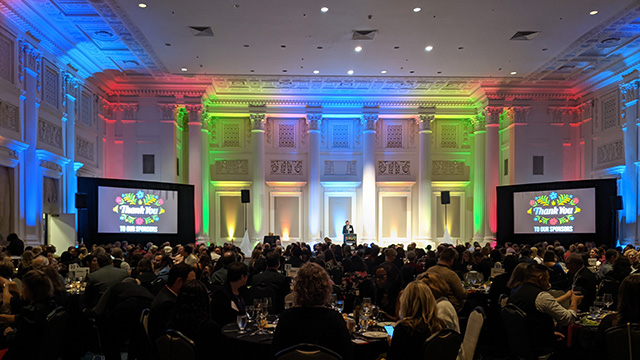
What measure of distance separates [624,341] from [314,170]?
18303 millimetres

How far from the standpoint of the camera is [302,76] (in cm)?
1906

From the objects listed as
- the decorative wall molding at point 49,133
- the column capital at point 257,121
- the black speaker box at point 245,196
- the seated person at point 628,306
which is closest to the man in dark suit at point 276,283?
the seated person at point 628,306

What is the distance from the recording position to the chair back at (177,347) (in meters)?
3.40

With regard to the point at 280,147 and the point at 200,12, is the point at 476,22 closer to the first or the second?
the point at 200,12

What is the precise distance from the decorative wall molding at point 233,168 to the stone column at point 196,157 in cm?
201

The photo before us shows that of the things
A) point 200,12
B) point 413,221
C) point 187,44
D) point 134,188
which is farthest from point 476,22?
point 134,188

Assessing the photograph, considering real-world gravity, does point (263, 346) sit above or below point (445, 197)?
below

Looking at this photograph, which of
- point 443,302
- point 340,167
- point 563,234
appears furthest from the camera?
point 340,167

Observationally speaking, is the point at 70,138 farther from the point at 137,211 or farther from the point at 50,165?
the point at 137,211

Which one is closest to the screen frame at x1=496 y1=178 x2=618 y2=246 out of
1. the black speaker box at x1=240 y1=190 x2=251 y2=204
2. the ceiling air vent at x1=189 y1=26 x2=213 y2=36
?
the black speaker box at x1=240 y1=190 x2=251 y2=204

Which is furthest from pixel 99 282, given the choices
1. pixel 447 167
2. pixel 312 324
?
pixel 447 167

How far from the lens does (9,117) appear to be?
12.3 m

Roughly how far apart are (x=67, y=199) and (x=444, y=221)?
14.9 m

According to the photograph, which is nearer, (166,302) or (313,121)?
(166,302)
